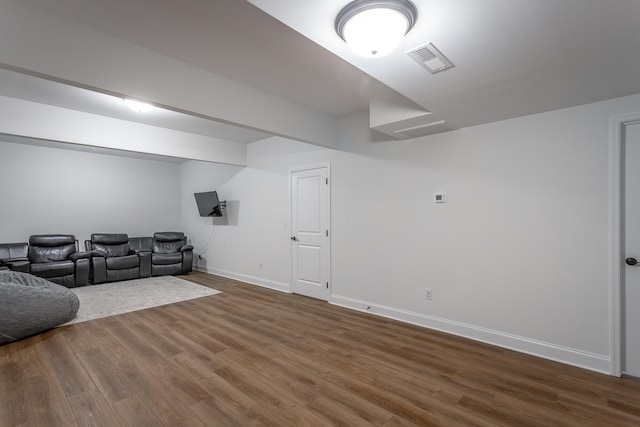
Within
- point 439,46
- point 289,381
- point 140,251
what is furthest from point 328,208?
point 140,251

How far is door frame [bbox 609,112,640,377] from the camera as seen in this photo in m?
2.45

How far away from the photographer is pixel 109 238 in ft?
20.8

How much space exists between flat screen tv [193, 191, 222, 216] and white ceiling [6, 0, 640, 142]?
12.5 ft

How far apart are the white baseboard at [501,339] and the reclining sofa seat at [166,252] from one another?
14.2 ft

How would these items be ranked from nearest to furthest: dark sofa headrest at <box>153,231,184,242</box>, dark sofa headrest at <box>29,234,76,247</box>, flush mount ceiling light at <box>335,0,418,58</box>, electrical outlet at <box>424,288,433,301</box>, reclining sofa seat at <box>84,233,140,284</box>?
flush mount ceiling light at <box>335,0,418,58</box>, electrical outlet at <box>424,288,433,301</box>, dark sofa headrest at <box>29,234,76,247</box>, reclining sofa seat at <box>84,233,140,284</box>, dark sofa headrest at <box>153,231,184,242</box>

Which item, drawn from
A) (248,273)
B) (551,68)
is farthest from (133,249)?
(551,68)

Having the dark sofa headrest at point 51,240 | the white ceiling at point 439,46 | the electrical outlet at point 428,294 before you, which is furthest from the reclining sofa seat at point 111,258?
the electrical outlet at point 428,294

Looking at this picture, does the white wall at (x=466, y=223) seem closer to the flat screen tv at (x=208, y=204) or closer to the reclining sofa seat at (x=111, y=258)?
the flat screen tv at (x=208, y=204)

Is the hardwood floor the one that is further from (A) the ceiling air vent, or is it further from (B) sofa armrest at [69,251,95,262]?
(B) sofa armrest at [69,251,95,262]

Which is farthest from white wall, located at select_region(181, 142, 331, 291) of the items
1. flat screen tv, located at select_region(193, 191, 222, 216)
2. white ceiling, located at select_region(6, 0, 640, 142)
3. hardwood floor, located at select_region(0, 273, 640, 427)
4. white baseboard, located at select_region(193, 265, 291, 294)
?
white ceiling, located at select_region(6, 0, 640, 142)

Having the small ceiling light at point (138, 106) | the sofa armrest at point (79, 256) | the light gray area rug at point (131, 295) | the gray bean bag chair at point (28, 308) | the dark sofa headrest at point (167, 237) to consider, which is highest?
the small ceiling light at point (138, 106)

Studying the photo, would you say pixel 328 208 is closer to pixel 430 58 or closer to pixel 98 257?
pixel 430 58

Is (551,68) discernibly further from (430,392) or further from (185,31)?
(185,31)

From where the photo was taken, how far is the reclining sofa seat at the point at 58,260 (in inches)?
203
